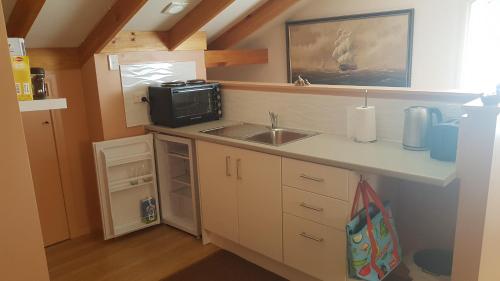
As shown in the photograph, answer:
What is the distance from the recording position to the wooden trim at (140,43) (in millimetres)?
3061

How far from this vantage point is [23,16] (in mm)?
2541

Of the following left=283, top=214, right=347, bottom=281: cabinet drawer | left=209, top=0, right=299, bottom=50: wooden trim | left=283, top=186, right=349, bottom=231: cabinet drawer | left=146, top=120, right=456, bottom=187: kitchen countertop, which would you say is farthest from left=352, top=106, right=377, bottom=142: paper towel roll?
left=209, top=0, right=299, bottom=50: wooden trim

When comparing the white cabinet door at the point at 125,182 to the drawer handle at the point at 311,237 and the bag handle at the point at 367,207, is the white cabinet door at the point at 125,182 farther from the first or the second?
the bag handle at the point at 367,207

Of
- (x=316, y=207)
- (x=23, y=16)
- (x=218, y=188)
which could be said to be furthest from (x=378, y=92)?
(x=23, y=16)

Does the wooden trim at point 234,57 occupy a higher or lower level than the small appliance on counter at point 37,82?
higher

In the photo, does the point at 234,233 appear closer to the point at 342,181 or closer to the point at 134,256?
the point at 134,256

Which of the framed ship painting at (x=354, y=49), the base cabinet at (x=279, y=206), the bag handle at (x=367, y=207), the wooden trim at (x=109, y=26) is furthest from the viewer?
the framed ship painting at (x=354, y=49)

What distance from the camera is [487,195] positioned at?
1736 millimetres

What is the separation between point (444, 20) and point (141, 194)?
3.12 meters

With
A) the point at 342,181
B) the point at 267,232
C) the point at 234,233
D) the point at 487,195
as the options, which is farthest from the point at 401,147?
the point at 234,233

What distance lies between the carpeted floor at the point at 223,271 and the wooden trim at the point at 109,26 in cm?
171

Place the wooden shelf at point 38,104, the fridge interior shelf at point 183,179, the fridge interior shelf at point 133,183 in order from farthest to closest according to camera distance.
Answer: the fridge interior shelf at point 183,179, the fridge interior shelf at point 133,183, the wooden shelf at point 38,104

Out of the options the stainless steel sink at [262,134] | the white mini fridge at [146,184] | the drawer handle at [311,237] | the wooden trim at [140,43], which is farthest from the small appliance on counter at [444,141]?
the wooden trim at [140,43]

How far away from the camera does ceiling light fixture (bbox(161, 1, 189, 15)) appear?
9.84 ft
